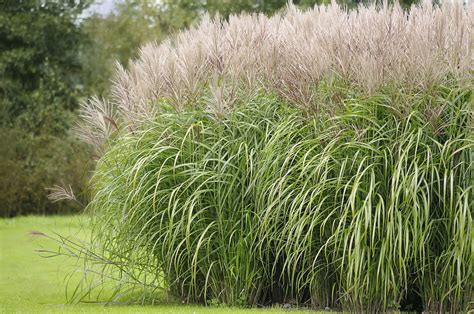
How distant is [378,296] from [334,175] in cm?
102

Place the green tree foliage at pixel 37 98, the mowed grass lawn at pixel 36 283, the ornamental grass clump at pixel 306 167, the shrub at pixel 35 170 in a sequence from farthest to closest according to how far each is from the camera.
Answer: the green tree foliage at pixel 37 98
the shrub at pixel 35 170
the mowed grass lawn at pixel 36 283
the ornamental grass clump at pixel 306 167

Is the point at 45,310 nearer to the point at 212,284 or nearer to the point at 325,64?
the point at 212,284

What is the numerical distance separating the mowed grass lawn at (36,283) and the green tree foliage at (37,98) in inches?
129

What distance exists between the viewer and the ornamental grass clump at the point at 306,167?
6043mm

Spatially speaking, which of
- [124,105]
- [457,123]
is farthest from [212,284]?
[457,123]

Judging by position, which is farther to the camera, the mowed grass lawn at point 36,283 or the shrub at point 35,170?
the shrub at point 35,170

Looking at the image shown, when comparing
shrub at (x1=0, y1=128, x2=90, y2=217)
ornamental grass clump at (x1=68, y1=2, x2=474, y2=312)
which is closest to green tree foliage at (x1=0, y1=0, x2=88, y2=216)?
shrub at (x1=0, y1=128, x2=90, y2=217)

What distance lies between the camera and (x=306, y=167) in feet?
19.7

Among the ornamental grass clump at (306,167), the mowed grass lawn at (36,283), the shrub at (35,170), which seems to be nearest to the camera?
the ornamental grass clump at (306,167)

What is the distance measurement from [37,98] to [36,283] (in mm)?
12542

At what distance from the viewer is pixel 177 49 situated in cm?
820

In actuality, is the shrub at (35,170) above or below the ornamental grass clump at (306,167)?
below

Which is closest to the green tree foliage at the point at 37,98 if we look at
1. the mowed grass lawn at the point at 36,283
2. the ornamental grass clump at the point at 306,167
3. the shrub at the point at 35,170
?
the shrub at the point at 35,170

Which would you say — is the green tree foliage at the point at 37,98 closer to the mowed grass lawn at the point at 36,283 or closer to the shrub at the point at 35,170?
the shrub at the point at 35,170
